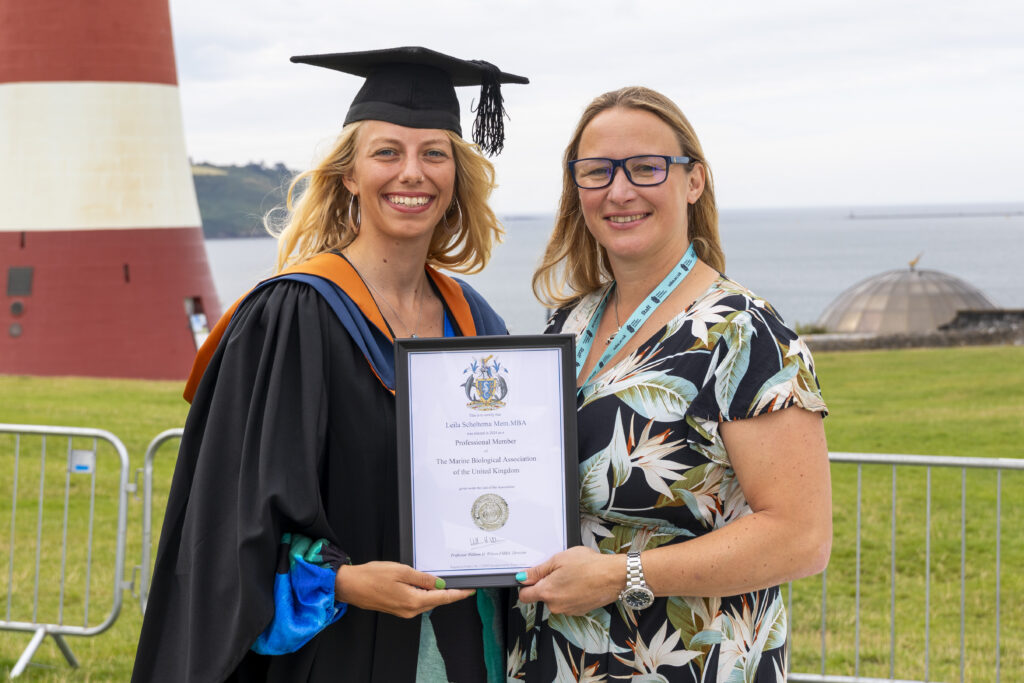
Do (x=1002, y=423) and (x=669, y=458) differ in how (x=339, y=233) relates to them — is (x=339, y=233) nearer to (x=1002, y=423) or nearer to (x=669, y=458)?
(x=669, y=458)

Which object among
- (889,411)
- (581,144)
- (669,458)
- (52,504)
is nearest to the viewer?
(669,458)

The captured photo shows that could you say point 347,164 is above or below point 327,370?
above

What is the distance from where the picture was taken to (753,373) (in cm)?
256

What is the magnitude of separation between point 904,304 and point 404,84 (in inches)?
1527

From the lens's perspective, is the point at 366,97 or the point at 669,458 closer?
the point at 669,458

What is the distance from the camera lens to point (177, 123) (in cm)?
1764

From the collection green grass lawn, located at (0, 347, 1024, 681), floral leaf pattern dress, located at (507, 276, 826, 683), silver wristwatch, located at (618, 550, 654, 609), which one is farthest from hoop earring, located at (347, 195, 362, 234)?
green grass lawn, located at (0, 347, 1024, 681)

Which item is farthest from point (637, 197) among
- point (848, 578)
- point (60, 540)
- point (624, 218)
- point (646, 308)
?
point (60, 540)

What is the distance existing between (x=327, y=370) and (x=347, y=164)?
732 mm

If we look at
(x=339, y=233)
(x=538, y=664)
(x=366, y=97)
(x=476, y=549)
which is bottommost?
(x=538, y=664)

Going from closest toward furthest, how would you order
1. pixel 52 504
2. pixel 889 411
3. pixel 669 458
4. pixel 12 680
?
pixel 669 458 → pixel 12 680 → pixel 52 504 → pixel 889 411

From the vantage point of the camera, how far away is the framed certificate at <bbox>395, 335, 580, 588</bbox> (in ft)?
8.66

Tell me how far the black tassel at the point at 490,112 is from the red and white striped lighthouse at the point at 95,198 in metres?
14.7

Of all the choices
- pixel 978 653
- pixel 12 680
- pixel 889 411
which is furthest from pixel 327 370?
pixel 889 411
